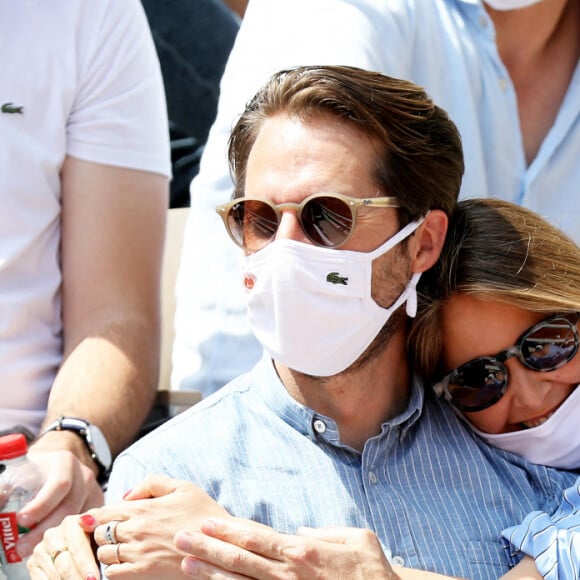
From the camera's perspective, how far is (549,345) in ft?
8.54

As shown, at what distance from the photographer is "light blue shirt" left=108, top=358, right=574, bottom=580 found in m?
2.41

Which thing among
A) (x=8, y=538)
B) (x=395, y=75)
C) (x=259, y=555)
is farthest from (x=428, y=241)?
(x=8, y=538)

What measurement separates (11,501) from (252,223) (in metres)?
0.77

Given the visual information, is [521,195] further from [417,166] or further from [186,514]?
[186,514]

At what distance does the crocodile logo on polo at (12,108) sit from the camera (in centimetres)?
298

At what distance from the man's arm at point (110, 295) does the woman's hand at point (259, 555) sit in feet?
2.56

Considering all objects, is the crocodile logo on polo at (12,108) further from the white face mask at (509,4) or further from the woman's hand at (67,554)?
the white face mask at (509,4)

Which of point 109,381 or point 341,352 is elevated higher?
point 341,352

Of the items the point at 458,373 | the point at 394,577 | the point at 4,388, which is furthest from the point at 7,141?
the point at 394,577

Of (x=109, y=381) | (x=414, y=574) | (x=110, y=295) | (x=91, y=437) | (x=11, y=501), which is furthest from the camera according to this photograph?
(x=110, y=295)

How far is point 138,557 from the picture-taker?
2.12 m

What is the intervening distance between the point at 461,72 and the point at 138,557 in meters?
Result: 1.75

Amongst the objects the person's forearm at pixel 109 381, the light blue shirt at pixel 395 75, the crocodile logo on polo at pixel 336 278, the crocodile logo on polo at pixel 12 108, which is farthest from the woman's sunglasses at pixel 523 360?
the crocodile logo on polo at pixel 12 108

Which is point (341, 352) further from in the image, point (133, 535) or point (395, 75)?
point (395, 75)
